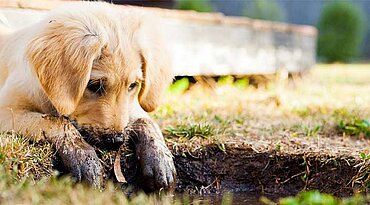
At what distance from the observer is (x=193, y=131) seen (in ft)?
15.4

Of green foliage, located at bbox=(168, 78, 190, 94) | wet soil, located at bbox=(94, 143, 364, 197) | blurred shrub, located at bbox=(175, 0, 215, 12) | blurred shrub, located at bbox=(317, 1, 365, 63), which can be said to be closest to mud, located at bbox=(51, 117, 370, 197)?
wet soil, located at bbox=(94, 143, 364, 197)

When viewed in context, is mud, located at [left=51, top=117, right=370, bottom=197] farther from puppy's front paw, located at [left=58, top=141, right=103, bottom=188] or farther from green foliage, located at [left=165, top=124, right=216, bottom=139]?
puppy's front paw, located at [left=58, top=141, right=103, bottom=188]

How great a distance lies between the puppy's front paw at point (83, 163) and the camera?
3.78 m

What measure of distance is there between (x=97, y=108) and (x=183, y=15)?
3.79m

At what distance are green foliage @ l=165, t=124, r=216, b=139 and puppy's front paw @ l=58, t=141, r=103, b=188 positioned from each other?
0.93 meters

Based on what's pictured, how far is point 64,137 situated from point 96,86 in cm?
30

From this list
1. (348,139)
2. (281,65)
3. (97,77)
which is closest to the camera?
(97,77)

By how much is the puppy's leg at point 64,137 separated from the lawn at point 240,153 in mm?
66

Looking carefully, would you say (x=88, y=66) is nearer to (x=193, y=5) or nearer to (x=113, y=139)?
(x=113, y=139)

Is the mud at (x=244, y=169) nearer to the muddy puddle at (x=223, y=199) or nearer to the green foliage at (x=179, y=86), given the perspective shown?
the muddy puddle at (x=223, y=199)

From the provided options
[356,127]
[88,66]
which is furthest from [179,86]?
[88,66]

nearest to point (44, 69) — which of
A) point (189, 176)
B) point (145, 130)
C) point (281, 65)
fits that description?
point (145, 130)

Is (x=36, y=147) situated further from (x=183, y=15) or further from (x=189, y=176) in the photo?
(x=183, y=15)

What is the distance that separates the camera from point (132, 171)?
4301 mm
